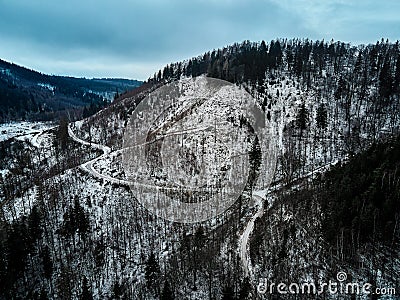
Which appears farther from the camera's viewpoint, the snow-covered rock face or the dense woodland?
the snow-covered rock face

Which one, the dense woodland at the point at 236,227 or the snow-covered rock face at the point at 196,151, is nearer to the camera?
the dense woodland at the point at 236,227

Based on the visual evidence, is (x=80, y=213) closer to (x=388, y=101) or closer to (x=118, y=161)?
(x=118, y=161)

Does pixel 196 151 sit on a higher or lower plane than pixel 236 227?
higher

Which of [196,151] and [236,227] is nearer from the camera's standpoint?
[236,227]

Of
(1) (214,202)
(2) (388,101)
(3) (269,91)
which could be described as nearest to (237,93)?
(3) (269,91)
